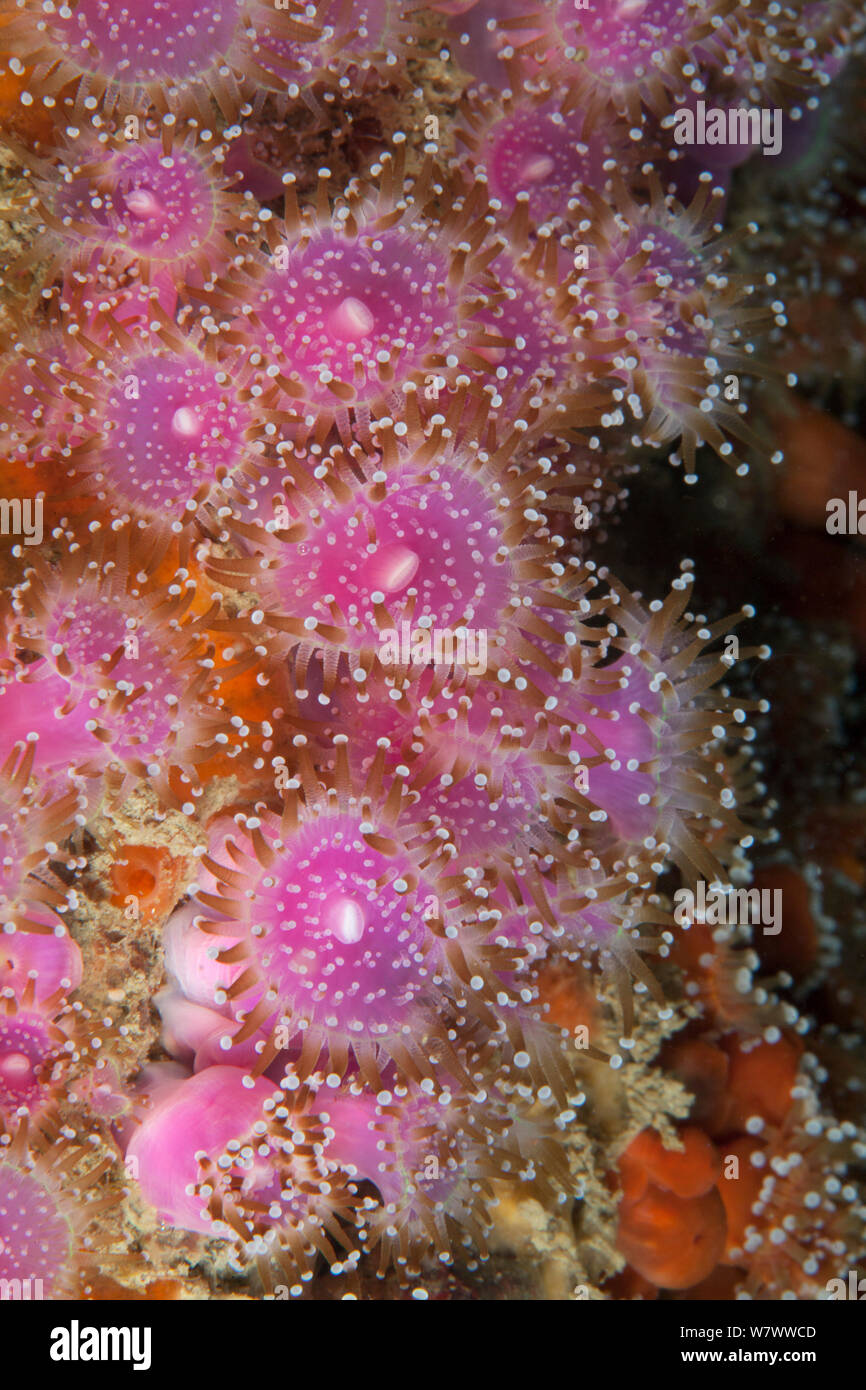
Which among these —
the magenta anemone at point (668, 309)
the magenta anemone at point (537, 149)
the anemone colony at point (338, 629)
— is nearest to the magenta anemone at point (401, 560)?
the anemone colony at point (338, 629)

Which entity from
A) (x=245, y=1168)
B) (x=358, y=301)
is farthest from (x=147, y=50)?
(x=245, y=1168)

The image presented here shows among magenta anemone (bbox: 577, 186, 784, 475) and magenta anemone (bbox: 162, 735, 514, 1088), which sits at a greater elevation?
magenta anemone (bbox: 577, 186, 784, 475)

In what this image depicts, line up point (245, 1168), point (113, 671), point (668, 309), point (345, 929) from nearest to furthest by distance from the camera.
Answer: point (345, 929), point (113, 671), point (245, 1168), point (668, 309)

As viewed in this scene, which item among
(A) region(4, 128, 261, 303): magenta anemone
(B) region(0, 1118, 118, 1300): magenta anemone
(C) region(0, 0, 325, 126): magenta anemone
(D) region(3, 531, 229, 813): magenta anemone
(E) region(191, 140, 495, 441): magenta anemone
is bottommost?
(B) region(0, 1118, 118, 1300): magenta anemone

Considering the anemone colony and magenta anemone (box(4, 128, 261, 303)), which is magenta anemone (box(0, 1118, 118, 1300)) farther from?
magenta anemone (box(4, 128, 261, 303))

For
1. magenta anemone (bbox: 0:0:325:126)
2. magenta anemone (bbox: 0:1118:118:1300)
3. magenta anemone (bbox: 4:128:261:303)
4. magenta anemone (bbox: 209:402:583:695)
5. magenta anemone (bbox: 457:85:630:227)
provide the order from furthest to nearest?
magenta anemone (bbox: 457:85:630:227), magenta anemone (bbox: 4:128:261:303), magenta anemone (bbox: 0:0:325:126), magenta anemone (bbox: 0:1118:118:1300), magenta anemone (bbox: 209:402:583:695)

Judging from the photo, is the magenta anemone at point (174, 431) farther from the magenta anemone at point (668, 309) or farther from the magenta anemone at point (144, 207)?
the magenta anemone at point (668, 309)

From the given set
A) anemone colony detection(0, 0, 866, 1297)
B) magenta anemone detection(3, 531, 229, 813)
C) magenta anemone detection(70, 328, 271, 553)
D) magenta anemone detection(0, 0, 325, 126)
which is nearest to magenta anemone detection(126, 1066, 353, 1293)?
Result: anemone colony detection(0, 0, 866, 1297)

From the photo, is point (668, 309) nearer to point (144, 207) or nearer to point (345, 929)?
point (144, 207)

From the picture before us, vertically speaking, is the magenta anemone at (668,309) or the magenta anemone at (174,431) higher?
the magenta anemone at (668,309)
